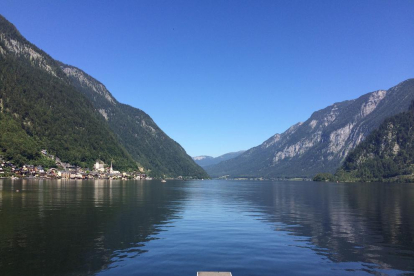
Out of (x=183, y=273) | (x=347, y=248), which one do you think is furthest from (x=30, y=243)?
(x=347, y=248)

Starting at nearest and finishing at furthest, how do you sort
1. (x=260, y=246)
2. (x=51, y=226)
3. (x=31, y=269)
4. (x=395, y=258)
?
(x=31, y=269) < (x=395, y=258) < (x=260, y=246) < (x=51, y=226)

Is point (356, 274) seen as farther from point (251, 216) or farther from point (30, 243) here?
point (251, 216)

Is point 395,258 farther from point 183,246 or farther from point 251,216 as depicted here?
point 251,216

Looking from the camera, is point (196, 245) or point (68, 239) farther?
point (68, 239)

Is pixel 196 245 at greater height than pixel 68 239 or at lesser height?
lesser

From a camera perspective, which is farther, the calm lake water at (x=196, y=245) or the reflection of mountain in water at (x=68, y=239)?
the calm lake water at (x=196, y=245)

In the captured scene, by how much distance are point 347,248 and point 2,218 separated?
1941 inches

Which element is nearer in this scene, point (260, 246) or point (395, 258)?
point (395, 258)

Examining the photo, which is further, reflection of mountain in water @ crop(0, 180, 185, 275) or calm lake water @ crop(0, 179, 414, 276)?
calm lake water @ crop(0, 179, 414, 276)

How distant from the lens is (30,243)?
112ft

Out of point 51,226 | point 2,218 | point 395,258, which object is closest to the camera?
point 395,258

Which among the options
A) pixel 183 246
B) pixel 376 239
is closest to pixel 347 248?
pixel 376 239

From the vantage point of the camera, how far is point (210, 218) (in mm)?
59844

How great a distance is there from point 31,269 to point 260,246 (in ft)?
74.5
